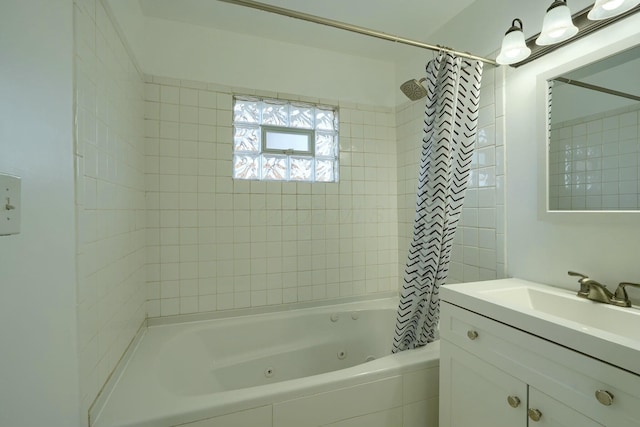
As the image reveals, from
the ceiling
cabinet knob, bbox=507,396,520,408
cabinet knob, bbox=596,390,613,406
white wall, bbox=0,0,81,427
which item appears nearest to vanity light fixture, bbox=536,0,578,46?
the ceiling

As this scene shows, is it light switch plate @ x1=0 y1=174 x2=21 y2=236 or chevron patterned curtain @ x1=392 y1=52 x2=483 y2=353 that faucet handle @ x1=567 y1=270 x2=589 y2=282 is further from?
light switch plate @ x1=0 y1=174 x2=21 y2=236

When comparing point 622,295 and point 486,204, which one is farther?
point 486,204

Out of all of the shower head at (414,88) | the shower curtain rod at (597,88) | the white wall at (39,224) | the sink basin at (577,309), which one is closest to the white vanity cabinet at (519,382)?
the sink basin at (577,309)

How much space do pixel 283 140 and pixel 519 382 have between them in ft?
6.10

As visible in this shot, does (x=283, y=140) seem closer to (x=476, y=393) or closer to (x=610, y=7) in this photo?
(x=610, y=7)

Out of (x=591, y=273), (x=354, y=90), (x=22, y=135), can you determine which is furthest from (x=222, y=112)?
(x=591, y=273)

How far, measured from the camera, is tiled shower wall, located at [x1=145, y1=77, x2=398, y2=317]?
1.72 meters

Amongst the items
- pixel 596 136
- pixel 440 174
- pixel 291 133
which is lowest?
pixel 440 174

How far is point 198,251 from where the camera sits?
1787mm

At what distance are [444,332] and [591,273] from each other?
640 millimetres

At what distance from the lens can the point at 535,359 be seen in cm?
83

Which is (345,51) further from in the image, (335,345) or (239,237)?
(335,345)

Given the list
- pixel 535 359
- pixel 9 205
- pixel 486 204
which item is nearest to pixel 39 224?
pixel 9 205

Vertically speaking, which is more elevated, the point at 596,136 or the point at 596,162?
the point at 596,136
